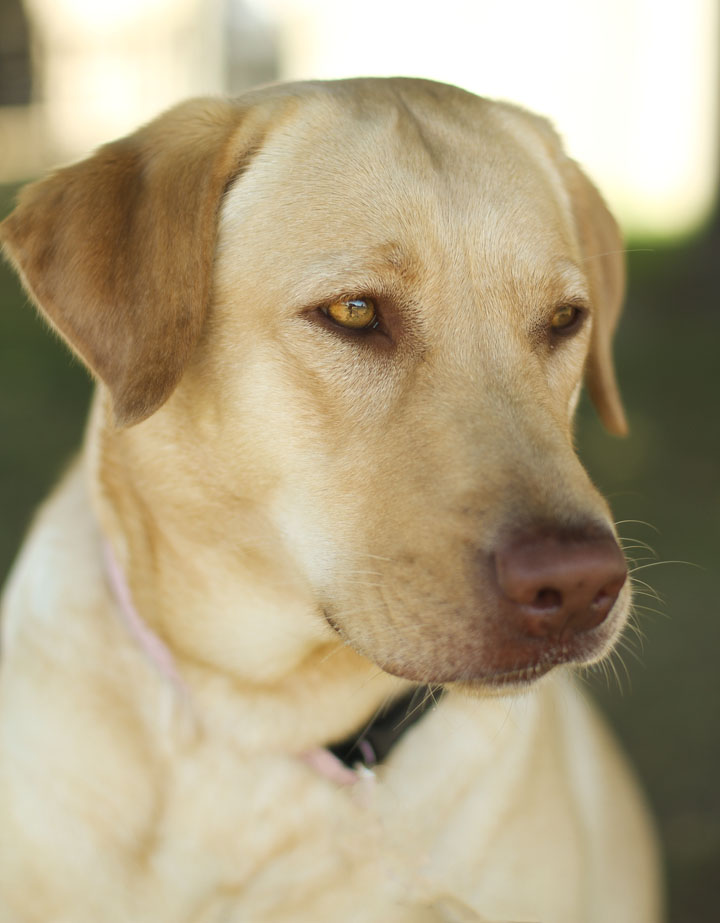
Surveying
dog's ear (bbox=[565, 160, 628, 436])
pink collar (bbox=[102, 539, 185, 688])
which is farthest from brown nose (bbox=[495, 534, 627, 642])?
dog's ear (bbox=[565, 160, 628, 436])

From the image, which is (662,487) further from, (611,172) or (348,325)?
(611,172)

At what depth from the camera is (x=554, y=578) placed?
1.85 metres

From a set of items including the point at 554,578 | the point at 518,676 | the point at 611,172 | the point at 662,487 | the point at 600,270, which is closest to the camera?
the point at 554,578

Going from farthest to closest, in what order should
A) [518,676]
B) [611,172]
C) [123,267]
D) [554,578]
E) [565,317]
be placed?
[611,172]
[565,317]
[123,267]
[518,676]
[554,578]

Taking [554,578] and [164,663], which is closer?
[554,578]

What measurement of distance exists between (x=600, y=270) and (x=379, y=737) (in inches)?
53.8

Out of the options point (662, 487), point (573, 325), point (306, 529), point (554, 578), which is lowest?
point (662, 487)

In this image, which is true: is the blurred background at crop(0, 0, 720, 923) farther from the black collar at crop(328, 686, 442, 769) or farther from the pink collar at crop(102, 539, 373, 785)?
the pink collar at crop(102, 539, 373, 785)

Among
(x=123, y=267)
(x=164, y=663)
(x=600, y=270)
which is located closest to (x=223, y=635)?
(x=164, y=663)

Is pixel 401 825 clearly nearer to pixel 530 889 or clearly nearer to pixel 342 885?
pixel 342 885

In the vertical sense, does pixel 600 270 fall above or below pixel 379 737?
above

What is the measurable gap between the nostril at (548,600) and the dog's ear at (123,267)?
0.88 meters

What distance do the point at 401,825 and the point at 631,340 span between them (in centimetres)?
677

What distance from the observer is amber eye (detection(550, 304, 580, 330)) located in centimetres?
246
